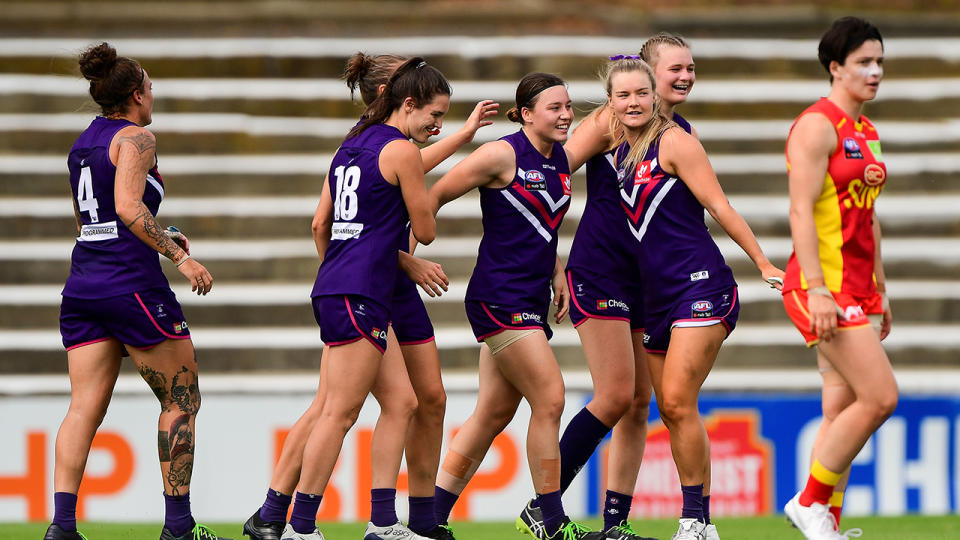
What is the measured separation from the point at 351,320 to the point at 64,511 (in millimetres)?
1487

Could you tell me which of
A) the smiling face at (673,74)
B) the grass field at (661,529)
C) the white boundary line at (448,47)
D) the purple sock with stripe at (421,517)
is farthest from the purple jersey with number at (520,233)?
the white boundary line at (448,47)

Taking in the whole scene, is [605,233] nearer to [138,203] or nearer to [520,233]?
[520,233]

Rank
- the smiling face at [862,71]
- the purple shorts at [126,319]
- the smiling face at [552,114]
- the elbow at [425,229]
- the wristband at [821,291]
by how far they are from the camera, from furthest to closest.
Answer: the smiling face at [552,114] < the purple shorts at [126,319] < the elbow at [425,229] < the smiling face at [862,71] < the wristband at [821,291]

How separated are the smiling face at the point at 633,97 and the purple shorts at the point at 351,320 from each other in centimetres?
130

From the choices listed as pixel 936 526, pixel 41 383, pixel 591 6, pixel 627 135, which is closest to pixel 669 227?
pixel 627 135

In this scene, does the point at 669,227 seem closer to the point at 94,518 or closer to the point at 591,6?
the point at 94,518

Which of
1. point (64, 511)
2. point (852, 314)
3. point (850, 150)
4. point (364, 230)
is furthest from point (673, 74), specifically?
point (64, 511)

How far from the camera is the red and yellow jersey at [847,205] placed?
475 centimetres

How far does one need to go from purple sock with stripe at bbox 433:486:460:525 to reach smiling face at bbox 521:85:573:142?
167cm

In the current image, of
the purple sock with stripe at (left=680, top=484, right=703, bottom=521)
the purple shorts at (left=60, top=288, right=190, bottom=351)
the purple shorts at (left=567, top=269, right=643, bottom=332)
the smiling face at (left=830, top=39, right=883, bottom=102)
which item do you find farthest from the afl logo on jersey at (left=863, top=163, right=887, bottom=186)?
the purple shorts at (left=60, top=288, right=190, bottom=351)

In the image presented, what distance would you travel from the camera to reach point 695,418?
16.9 ft

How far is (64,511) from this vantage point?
5.25 m

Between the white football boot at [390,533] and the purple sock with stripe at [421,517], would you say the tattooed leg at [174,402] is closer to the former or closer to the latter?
the white football boot at [390,533]

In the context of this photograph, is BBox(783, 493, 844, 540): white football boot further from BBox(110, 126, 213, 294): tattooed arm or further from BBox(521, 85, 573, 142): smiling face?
BBox(110, 126, 213, 294): tattooed arm
